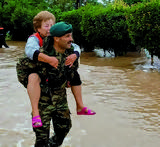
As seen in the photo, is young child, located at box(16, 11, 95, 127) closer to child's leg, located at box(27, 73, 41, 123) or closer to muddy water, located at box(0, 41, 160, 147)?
child's leg, located at box(27, 73, 41, 123)

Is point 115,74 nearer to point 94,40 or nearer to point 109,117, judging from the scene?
point 109,117

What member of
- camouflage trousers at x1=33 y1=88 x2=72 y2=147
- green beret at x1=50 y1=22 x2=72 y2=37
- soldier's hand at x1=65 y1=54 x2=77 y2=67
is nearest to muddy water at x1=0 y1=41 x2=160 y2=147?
camouflage trousers at x1=33 y1=88 x2=72 y2=147

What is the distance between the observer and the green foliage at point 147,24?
30.8 feet

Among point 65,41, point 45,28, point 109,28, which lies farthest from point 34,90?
point 109,28

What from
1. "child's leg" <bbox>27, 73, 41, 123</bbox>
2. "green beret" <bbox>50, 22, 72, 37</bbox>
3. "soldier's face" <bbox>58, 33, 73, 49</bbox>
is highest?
"green beret" <bbox>50, 22, 72, 37</bbox>

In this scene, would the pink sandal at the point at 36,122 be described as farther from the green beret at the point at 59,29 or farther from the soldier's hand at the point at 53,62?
the green beret at the point at 59,29

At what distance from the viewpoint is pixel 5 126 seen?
469 centimetres

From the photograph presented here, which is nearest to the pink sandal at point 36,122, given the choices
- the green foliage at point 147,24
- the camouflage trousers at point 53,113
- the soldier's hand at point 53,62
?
the camouflage trousers at point 53,113

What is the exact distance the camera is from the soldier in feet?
10.1

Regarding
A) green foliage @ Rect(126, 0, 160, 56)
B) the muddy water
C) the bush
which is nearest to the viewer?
the muddy water

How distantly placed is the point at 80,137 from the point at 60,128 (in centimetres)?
85

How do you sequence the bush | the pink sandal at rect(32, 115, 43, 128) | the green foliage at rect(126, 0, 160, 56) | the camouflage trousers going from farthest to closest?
the bush → the green foliage at rect(126, 0, 160, 56) → the camouflage trousers → the pink sandal at rect(32, 115, 43, 128)

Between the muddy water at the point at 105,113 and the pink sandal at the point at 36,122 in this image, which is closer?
the pink sandal at the point at 36,122

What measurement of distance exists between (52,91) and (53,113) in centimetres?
28
